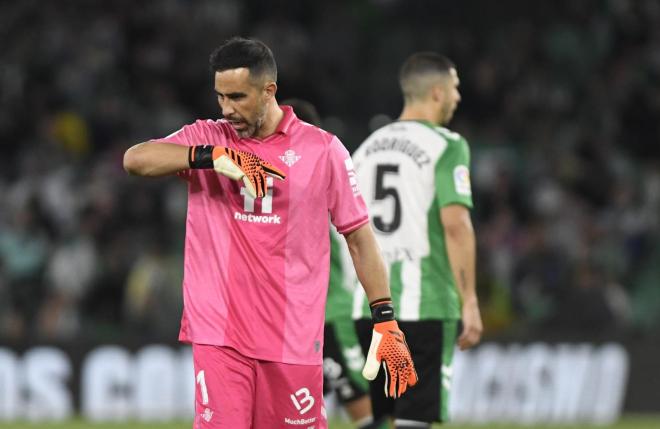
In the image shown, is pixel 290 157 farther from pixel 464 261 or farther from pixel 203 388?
pixel 464 261

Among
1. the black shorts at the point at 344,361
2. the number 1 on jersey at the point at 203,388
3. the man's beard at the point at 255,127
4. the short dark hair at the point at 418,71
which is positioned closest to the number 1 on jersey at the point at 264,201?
the man's beard at the point at 255,127

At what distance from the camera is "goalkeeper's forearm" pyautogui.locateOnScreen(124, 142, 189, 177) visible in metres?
5.58

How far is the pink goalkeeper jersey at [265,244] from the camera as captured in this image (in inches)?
229

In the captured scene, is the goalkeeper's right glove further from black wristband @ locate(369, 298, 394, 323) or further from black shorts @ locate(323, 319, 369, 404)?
black shorts @ locate(323, 319, 369, 404)

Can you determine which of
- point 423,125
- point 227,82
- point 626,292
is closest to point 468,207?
point 423,125

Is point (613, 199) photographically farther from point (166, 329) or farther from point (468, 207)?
point (468, 207)

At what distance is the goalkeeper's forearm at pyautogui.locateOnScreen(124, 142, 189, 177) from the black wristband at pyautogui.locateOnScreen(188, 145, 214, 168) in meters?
0.02

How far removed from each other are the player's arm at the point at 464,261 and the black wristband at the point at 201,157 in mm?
2284

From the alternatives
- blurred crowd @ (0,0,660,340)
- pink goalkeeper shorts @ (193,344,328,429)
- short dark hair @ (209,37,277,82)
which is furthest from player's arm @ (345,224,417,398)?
blurred crowd @ (0,0,660,340)

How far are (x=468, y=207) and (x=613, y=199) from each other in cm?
932

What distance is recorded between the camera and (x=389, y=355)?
5828 millimetres

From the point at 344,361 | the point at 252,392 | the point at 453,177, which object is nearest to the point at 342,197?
the point at 252,392

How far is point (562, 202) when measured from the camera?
53.8ft

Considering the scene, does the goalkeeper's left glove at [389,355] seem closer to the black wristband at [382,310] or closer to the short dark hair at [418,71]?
the black wristband at [382,310]
